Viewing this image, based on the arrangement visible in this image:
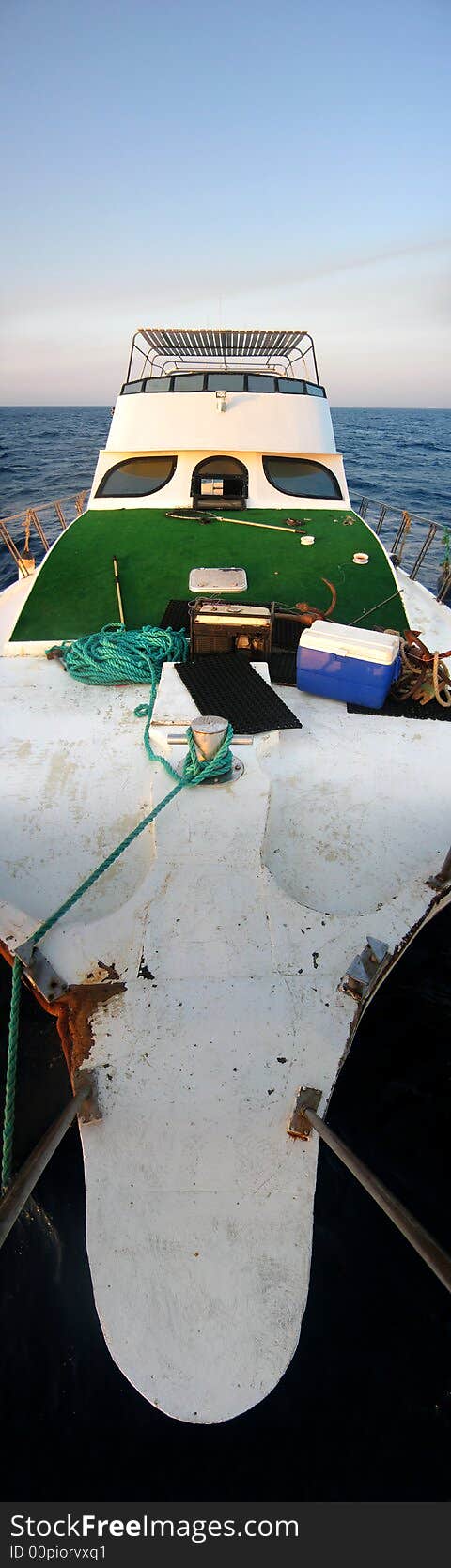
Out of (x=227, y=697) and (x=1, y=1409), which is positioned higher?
(x=227, y=697)

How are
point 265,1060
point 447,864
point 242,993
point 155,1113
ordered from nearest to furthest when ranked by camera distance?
point 155,1113 → point 265,1060 → point 242,993 → point 447,864

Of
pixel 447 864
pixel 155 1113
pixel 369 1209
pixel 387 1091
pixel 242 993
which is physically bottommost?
pixel 369 1209

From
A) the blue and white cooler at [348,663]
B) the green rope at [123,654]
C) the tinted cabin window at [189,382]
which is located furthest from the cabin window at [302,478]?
the blue and white cooler at [348,663]

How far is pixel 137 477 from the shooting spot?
9.79 meters

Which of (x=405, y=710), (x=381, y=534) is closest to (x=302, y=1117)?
(x=405, y=710)

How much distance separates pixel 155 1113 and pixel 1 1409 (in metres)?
1.43

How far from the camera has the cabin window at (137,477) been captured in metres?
9.65

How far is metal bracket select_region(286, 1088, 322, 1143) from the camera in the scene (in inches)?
108

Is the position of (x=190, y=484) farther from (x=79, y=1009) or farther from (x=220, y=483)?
(x=79, y=1009)

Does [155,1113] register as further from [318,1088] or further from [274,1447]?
[274,1447]

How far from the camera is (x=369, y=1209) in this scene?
3381 millimetres

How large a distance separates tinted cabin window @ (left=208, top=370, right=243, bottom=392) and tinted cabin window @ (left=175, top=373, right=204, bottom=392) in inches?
6.4

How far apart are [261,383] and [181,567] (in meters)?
5.38
